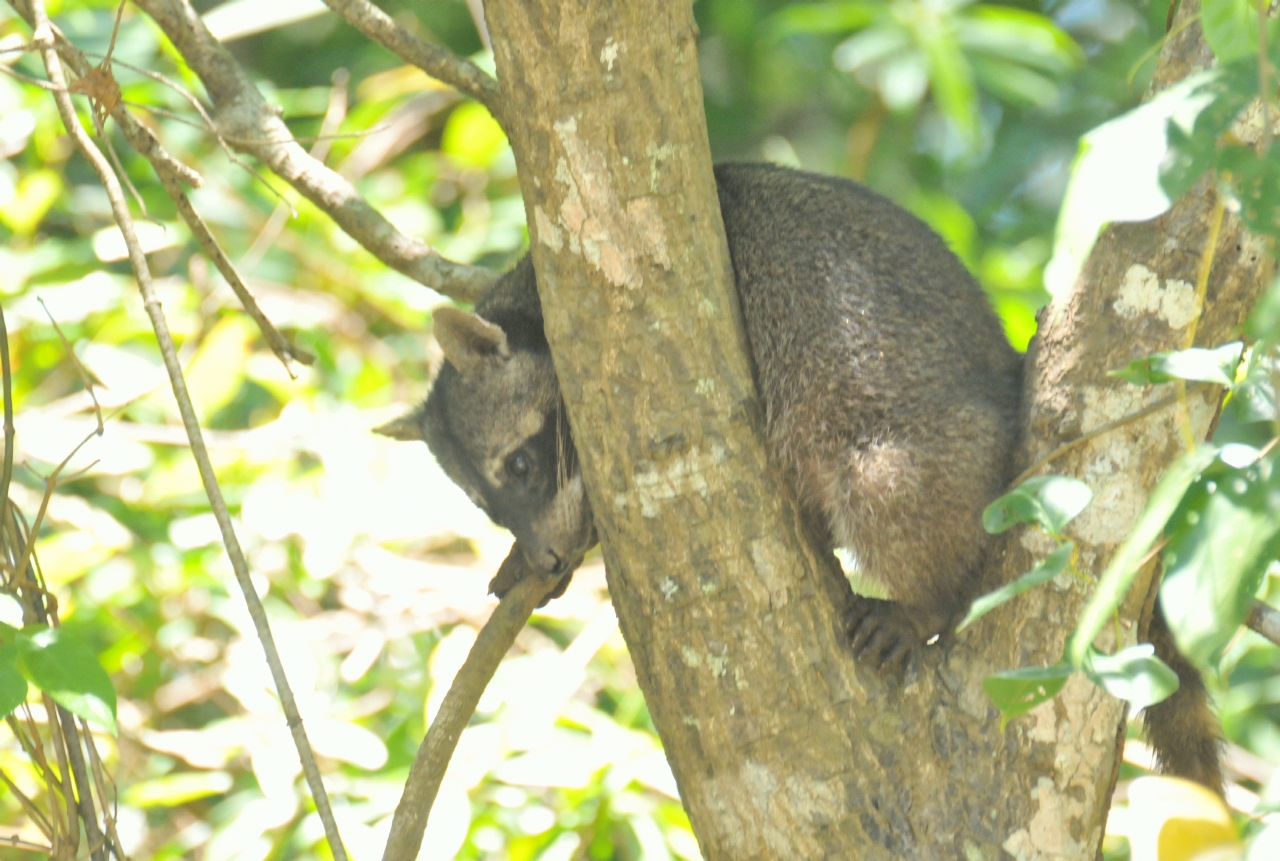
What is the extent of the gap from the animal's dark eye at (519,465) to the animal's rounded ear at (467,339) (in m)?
0.30

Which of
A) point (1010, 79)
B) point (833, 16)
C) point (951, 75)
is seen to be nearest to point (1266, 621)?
point (951, 75)

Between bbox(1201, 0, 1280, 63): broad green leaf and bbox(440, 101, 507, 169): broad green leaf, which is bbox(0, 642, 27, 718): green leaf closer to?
bbox(1201, 0, 1280, 63): broad green leaf

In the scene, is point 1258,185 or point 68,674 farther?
point 68,674

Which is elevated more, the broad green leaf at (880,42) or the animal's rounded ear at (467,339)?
the broad green leaf at (880,42)

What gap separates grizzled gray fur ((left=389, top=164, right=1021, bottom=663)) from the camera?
108 inches

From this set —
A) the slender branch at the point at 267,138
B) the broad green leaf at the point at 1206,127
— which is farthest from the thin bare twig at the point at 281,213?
the broad green leaf at the point at 1206,127

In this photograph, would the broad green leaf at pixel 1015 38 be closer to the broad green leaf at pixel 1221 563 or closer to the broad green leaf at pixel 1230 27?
the broad green leaf at pixel 1230 27

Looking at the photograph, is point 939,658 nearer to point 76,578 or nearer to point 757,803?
point 757,803

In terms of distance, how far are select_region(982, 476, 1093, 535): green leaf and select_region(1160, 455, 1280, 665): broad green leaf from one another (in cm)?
30

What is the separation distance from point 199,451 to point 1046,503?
1.83m

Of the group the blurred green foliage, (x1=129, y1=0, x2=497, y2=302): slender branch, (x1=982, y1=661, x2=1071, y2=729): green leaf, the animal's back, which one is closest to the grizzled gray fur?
the animal's back

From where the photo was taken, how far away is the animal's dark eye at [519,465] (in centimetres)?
379

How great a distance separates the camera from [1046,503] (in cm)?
157

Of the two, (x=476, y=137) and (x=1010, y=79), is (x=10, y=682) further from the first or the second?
(x=1010, y=79)
